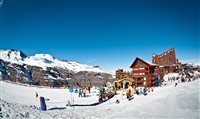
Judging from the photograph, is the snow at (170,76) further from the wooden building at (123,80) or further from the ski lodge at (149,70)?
the wooden building at (123,80)

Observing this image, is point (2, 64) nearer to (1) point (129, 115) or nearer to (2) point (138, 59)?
(2) point (138, 59)

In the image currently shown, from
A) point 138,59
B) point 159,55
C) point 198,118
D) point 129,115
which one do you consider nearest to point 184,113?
point 198,118

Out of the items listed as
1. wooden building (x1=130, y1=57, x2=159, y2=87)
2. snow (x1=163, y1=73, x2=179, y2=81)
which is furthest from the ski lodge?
snow (x1=163, y1=73, x2=179, y2=81)

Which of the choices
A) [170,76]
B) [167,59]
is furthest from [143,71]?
[167,59]

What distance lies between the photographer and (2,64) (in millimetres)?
174250

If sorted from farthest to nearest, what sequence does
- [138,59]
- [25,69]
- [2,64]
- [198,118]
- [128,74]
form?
[25,69] → [2,64] → [128,74] → [138,59] → [198,118]

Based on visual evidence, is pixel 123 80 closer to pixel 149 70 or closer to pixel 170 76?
pixel 149 70

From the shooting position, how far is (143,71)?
37.2 m

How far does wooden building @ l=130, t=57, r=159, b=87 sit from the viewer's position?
36.1m

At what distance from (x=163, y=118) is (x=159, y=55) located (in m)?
32.9

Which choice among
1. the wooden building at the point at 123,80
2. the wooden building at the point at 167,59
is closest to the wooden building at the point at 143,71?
the wooden building at the point at 123,80

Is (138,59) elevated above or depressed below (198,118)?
above

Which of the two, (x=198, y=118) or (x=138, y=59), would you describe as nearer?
(x=198, y=118)

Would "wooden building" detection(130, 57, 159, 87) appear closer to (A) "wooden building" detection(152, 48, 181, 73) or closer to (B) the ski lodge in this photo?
(B) the ski lodge
